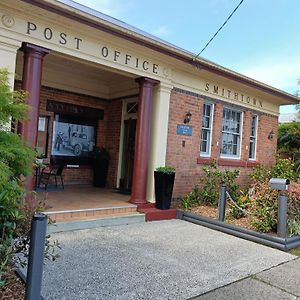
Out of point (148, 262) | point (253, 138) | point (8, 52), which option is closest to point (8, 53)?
point (8, 52)

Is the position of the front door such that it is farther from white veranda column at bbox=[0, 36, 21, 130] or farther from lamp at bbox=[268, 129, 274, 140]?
lamp at bbox=[268, 129, 274, 140]

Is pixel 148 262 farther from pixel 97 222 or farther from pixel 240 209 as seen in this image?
pixel 240 209

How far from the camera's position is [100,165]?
10.1 metres

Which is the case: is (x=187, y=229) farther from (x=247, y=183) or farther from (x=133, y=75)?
(x=247, y=183)

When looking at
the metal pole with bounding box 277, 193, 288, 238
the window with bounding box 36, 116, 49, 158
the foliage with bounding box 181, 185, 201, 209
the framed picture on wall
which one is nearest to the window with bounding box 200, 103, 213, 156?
the foliage with bounding box 181, 185, 201, 209

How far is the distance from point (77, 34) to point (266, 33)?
475cm

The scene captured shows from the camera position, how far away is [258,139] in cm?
1112

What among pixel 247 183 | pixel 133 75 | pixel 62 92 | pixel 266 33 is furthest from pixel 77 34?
pixel 247 183

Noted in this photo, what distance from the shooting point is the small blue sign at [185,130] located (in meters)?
8.27

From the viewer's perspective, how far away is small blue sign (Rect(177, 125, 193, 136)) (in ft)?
27.1

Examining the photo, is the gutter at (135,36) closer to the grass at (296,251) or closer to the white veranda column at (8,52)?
the white veranda column at (8,52)

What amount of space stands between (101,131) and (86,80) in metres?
1.67

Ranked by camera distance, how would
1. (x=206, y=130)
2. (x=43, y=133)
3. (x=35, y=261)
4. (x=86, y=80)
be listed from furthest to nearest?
(x=86, y=80) → (x=206, y=130) → (x=43, y=133) → (x=35, y=261)

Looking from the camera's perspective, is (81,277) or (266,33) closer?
(81,277)
